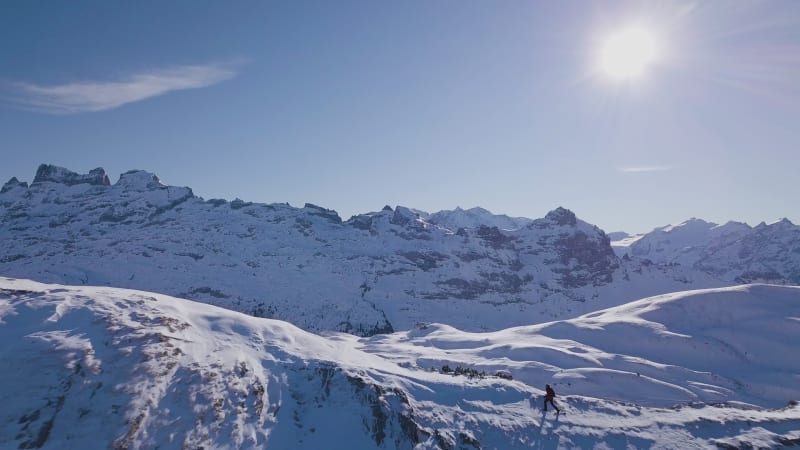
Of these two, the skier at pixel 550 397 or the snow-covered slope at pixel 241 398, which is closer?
the snow-covered slope at pixel 241 398

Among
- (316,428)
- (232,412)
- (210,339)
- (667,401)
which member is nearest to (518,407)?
(316,428)

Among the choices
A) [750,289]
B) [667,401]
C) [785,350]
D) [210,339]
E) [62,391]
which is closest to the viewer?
[62,391]

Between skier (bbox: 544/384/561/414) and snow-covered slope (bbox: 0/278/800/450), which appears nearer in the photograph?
snow-covered slope (bbox: 0/278/800/450)

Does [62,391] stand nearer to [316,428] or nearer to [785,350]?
[316,428]

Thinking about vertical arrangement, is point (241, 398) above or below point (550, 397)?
below

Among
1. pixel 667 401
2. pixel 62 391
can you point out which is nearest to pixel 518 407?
pixel 62 391

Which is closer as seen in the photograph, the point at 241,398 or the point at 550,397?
the point at 241,398

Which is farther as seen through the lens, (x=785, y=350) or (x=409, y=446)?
(x=785, y=350)

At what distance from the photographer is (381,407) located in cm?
2903

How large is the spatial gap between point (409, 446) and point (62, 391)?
651 inches

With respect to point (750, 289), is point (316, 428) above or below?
below

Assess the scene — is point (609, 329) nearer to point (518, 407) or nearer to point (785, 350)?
point (785, 350)

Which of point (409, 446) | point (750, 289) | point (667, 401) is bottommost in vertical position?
point (667, 401)

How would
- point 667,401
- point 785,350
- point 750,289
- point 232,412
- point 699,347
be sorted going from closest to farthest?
point 232,412 < point 667,401 < point 785,350 < point 699,347 < point 750,289
